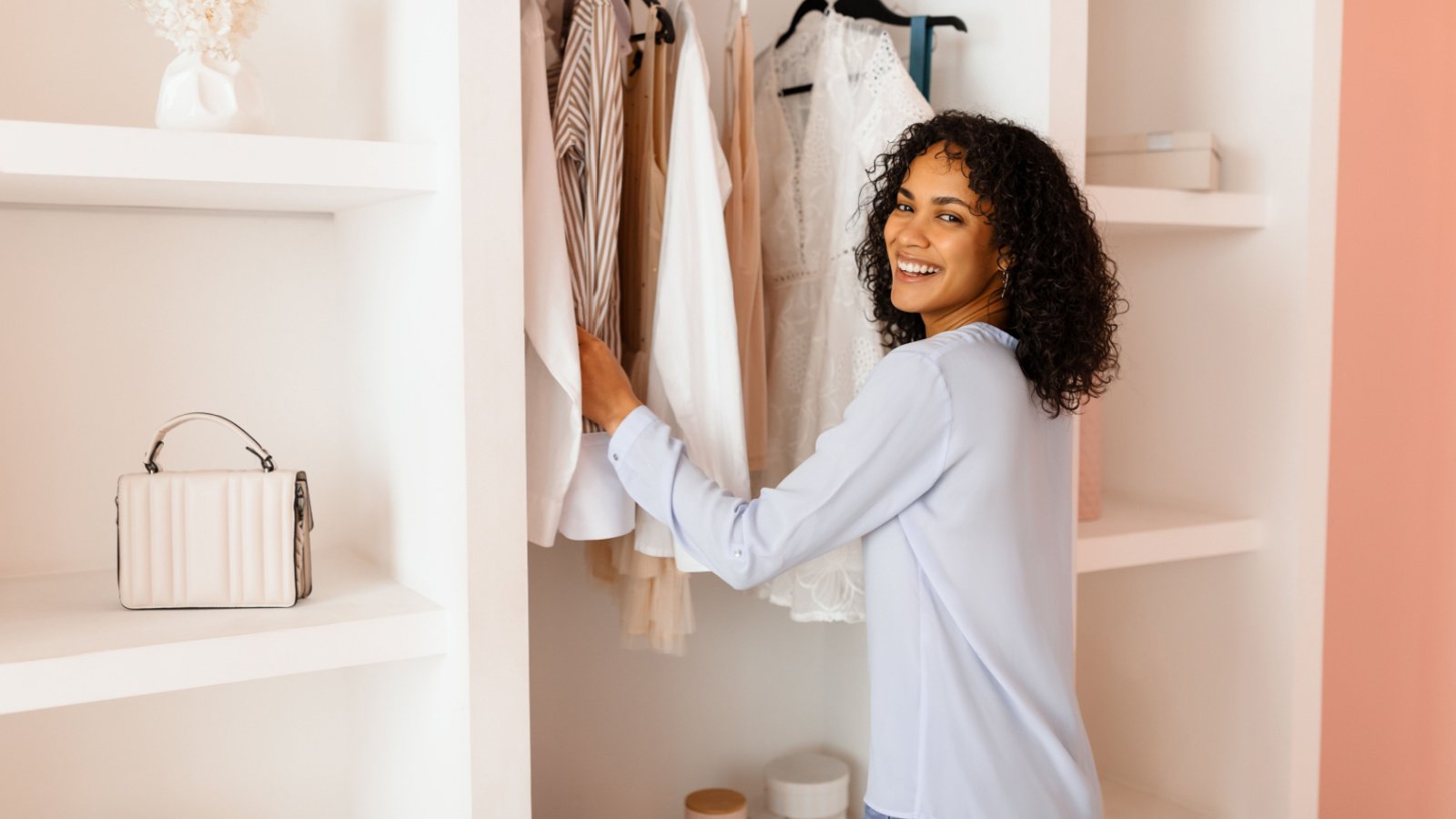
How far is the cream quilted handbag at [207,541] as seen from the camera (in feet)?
4.20

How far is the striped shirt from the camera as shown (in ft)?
4.58

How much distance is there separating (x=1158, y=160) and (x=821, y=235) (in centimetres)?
57

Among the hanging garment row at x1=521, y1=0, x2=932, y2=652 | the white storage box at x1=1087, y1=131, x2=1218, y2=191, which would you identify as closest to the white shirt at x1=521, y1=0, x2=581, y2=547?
the hanging garment row at x1=521, y1=0, x2=932, y2=652

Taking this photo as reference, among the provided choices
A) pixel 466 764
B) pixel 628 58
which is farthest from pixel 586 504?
pixel 628 58

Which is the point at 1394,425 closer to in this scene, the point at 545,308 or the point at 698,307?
the point at 698,307

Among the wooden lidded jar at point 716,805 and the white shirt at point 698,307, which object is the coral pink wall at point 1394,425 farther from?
the white shirt at point 698,307

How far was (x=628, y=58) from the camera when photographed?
5.24ft

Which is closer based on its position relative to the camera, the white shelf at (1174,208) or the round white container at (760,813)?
the white shelf at (1174,208)

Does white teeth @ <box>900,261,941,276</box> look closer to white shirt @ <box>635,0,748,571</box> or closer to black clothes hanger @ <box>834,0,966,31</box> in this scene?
white shirt @ <box>635,0,748,571</box>

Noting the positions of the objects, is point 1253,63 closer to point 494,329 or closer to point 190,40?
point 494,329

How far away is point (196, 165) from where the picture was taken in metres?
1.16

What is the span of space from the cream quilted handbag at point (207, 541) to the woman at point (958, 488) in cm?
35

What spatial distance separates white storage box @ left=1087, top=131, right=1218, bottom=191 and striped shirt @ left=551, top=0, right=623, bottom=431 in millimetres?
880

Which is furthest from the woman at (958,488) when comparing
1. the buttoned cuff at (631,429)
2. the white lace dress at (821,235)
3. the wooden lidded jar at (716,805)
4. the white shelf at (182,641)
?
the wooden lidded jar at (716,805)
